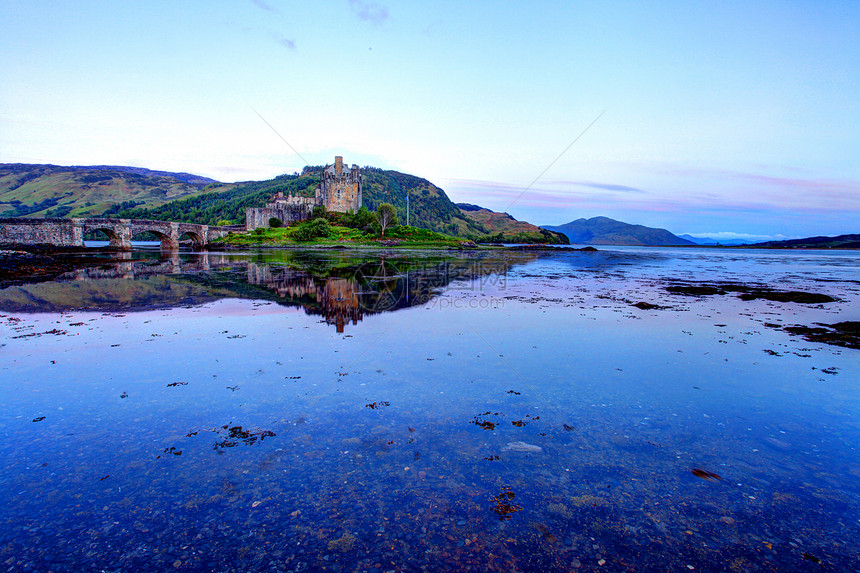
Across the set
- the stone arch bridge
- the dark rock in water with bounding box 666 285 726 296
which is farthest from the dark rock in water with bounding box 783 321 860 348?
the stone arch bridge

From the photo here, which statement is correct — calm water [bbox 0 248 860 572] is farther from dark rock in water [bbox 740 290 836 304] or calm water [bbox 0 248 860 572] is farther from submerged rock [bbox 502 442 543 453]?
dark rock in water [bbox 740 290 836 304]

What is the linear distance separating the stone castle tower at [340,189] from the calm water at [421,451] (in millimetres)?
111322

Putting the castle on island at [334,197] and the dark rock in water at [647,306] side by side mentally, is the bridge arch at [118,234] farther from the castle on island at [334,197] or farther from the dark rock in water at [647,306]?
the dark rock in water at [647,306]

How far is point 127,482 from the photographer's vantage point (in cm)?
505

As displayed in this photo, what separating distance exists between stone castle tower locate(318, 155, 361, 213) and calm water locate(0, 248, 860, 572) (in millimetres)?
111322

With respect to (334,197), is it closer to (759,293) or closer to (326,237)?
(326,237)

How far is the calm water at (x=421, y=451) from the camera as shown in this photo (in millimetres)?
4129

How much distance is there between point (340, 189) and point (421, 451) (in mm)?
122225

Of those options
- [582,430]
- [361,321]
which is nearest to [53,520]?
[582,430]

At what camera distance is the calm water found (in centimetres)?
413

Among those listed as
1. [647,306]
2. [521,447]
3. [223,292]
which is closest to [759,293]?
[647,306]

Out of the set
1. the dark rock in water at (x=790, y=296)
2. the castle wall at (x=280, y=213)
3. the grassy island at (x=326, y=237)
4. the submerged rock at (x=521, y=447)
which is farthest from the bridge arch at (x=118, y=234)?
the dark rock in water at (x=790, y=296)

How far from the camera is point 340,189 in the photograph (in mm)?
120875

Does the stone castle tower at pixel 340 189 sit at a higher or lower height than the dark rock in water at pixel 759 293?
higher
